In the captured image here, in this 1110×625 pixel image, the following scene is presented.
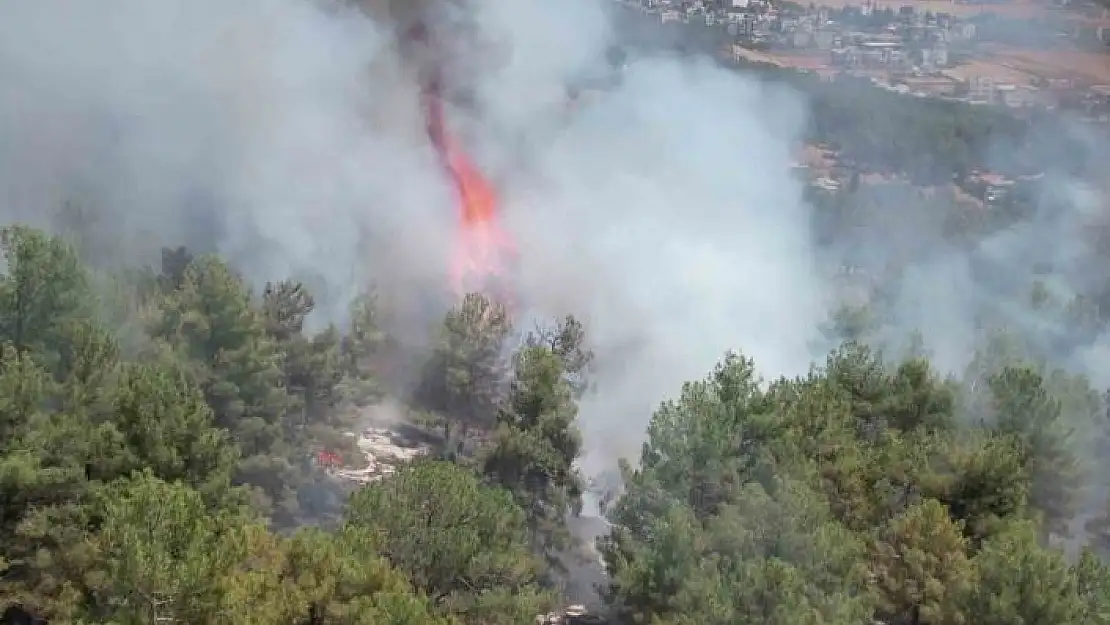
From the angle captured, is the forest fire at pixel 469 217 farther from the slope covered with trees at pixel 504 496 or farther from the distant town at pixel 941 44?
the slope covered with trees at pixel 504 496

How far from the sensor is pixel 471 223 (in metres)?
28.2

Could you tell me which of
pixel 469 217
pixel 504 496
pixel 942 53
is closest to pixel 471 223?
pixel 469 217

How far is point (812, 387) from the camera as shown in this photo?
15.5m

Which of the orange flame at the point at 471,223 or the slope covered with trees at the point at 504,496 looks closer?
the slope covered with trees at the point at 504,496

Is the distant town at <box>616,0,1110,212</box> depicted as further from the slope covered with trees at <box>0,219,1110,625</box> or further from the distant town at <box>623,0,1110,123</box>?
the slope covered with trees at <box>0,219,1110,625</box>

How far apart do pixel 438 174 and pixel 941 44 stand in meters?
16.6

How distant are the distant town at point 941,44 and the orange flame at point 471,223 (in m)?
8.23

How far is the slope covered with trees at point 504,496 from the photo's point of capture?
10133 millimetres

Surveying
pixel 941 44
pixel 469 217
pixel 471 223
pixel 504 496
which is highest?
pixel 941 44

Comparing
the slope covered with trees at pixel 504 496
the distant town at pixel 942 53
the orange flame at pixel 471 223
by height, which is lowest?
the slope covered with trees at pixel 504 496

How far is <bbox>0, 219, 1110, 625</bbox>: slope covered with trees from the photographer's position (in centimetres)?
1013

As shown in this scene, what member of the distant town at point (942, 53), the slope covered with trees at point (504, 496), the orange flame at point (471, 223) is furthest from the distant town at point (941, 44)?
the slope covered with trees at point (504, 496)

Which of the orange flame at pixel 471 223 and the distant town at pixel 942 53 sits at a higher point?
the distant town at pixel 942 53

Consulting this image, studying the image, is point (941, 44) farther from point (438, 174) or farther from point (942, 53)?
point (438, 174)
